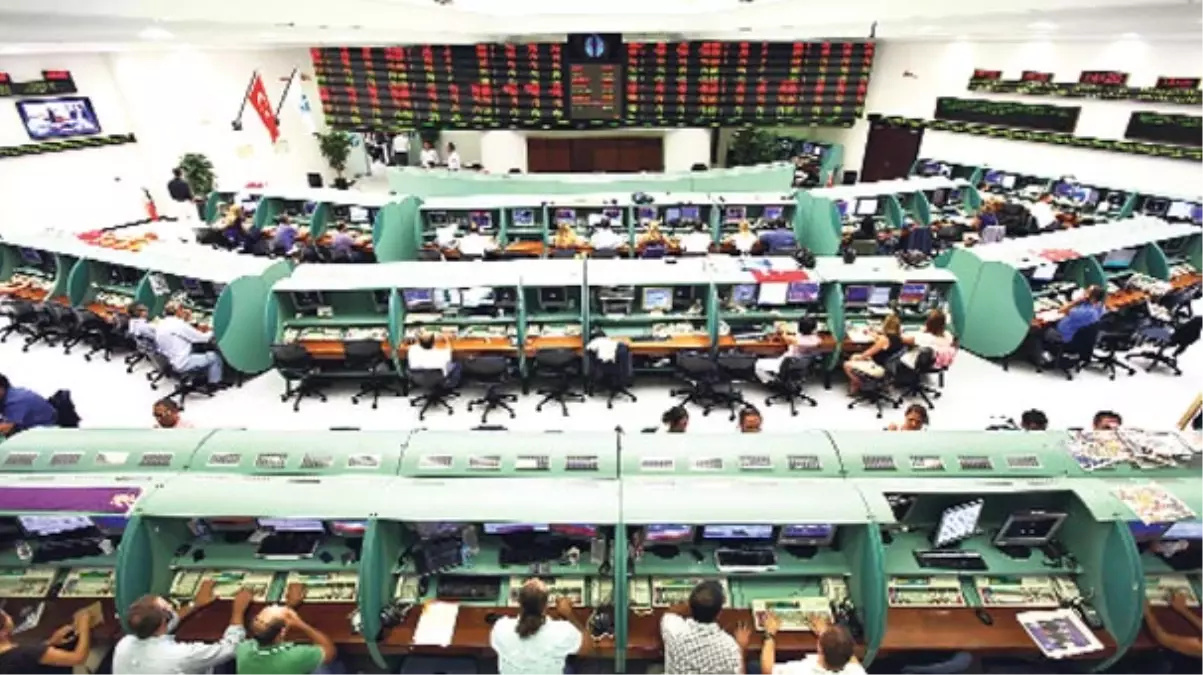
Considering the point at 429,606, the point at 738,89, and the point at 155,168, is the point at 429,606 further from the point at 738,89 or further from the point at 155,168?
the point at 155,168

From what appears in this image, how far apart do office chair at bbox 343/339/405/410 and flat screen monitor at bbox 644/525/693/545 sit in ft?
12.4

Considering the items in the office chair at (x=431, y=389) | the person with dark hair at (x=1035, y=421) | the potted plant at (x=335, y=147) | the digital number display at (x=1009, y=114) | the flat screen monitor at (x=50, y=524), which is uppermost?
the digital number display at (x=1009, y=114)

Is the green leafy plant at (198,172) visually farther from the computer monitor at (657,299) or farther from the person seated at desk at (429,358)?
the computer monitor at (657,299)

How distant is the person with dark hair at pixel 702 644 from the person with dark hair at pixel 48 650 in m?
2.98

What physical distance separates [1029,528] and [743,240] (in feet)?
19.5

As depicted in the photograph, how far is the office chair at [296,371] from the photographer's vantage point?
19.9ft

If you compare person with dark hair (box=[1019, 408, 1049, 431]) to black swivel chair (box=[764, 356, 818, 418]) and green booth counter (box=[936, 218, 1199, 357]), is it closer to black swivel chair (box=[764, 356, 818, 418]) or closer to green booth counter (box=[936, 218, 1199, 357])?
black swivel chair (box=[764, 356, 818, 418])

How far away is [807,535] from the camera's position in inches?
141

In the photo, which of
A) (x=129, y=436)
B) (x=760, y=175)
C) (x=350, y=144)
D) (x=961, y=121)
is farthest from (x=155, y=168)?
(x=961, y=121)

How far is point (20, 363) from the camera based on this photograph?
753 centimetres

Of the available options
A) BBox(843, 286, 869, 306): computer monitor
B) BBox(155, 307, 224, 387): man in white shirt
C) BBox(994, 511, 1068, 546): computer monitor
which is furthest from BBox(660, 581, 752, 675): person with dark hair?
BBox(155, 307, 224, 387): man in white shirt

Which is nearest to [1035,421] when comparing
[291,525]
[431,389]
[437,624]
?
[437,624]

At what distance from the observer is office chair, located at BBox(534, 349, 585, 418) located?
5949mm

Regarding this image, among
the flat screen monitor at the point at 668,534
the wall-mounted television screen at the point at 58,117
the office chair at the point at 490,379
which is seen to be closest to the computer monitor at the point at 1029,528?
the flat screen monitor at the point at 668,534
